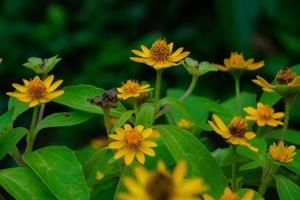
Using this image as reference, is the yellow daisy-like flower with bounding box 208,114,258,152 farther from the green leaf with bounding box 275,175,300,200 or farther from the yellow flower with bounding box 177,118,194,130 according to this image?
the yellow flower with bounding box 177,118,194,130

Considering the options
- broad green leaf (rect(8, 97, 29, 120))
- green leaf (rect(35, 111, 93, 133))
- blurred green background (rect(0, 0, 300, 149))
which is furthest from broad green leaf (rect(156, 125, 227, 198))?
blurred green background (rect(0, 0, 300, 149))

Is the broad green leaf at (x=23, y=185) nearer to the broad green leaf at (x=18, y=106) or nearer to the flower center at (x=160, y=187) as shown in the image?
the broad green leaf at (x=18, y=106)

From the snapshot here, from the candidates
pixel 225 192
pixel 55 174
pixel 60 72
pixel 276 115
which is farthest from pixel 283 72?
pixel 60 72

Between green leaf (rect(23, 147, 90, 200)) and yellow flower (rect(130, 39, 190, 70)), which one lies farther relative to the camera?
yellow flower (rect(130, 39, 190, 70))

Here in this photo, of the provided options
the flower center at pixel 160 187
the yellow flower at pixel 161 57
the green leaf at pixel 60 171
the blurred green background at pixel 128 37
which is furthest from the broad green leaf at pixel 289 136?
the blurred green background at pixel 128 37

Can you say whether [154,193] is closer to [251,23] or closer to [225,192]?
[225,192]

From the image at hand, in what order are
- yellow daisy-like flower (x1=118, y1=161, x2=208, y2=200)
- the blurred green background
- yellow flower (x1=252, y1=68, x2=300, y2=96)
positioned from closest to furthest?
1. yellow daisy-like flower (x1=118, y1=161, x2=208, y2=200)
2. yellow flower (x1=252, y1=68, x2=300, y2=96)
3. the blurred green background
